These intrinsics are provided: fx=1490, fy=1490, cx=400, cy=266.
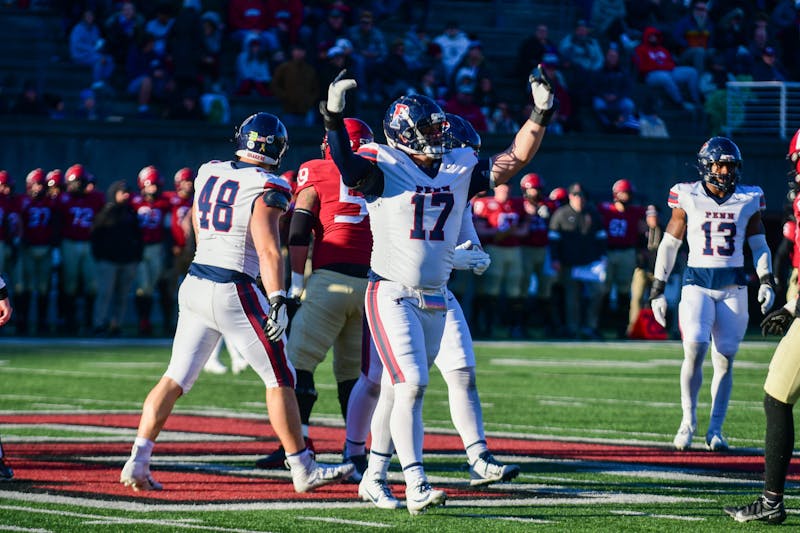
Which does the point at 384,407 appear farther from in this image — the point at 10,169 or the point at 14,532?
the point at 10,169

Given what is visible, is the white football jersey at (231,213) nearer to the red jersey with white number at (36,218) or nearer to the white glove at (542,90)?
the white glove at (542,90)

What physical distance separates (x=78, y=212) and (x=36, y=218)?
0.55 metres

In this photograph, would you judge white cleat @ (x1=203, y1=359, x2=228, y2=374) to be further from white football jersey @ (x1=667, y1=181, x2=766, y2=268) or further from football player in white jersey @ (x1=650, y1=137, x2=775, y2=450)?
white football jersey @ (x1=667, y1=181, x2=766, y2=268)

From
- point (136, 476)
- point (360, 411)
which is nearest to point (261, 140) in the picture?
point (360, 411)

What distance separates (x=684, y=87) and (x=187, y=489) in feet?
60.6

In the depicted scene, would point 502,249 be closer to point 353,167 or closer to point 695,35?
point 695,35

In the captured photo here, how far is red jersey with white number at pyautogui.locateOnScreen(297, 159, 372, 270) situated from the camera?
27.0ft

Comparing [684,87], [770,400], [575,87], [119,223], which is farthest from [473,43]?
[770,400]

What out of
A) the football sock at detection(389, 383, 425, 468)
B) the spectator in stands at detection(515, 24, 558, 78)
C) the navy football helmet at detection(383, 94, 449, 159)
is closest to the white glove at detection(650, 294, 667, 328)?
the navy football helmet at detection(383, 94, 449, 159)

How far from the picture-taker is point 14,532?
20.7 ft

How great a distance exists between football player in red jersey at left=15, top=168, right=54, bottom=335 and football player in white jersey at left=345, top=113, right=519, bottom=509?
12305 mm

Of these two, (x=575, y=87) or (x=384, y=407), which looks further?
(x=575, y=87)

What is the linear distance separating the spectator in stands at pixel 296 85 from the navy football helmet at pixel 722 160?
1169 cm

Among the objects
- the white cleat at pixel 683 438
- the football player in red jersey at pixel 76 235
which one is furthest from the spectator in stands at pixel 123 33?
the white cleat at pixel 683 438
